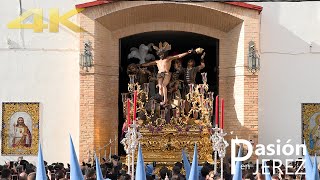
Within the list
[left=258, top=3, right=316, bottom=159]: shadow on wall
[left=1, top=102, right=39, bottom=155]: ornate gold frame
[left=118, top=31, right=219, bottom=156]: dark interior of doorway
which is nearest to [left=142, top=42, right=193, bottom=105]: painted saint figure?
[left=118, top=31, right=219, bottom=156]: dark interior of doorway

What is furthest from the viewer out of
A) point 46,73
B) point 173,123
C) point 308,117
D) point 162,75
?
point 162,75

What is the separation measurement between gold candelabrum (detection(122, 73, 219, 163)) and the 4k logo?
2.36 meters

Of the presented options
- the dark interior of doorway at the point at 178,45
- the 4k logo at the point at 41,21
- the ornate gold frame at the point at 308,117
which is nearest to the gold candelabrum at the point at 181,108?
the dark interior of doorway at the point at 178,45

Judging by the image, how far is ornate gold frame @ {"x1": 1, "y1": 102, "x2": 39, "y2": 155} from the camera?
19672 mm

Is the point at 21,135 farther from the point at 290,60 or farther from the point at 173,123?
the point at 290,60

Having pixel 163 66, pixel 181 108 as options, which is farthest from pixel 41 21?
pixel 181 108

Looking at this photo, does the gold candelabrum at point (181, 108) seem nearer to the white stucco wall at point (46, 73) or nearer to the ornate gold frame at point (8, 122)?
the white stucco wall at point (46, 73)

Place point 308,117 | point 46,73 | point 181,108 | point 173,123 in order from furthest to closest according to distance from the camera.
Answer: point 308,117
point 181,108
point 46,73
point 173,123

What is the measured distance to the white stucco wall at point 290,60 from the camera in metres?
20.1

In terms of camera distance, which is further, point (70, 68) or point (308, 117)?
point (308, 117)

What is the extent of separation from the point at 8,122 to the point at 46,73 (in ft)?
5.54

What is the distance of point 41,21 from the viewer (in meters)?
19.8

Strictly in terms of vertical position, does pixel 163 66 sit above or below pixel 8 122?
above

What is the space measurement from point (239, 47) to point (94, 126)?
4544 millimetres
